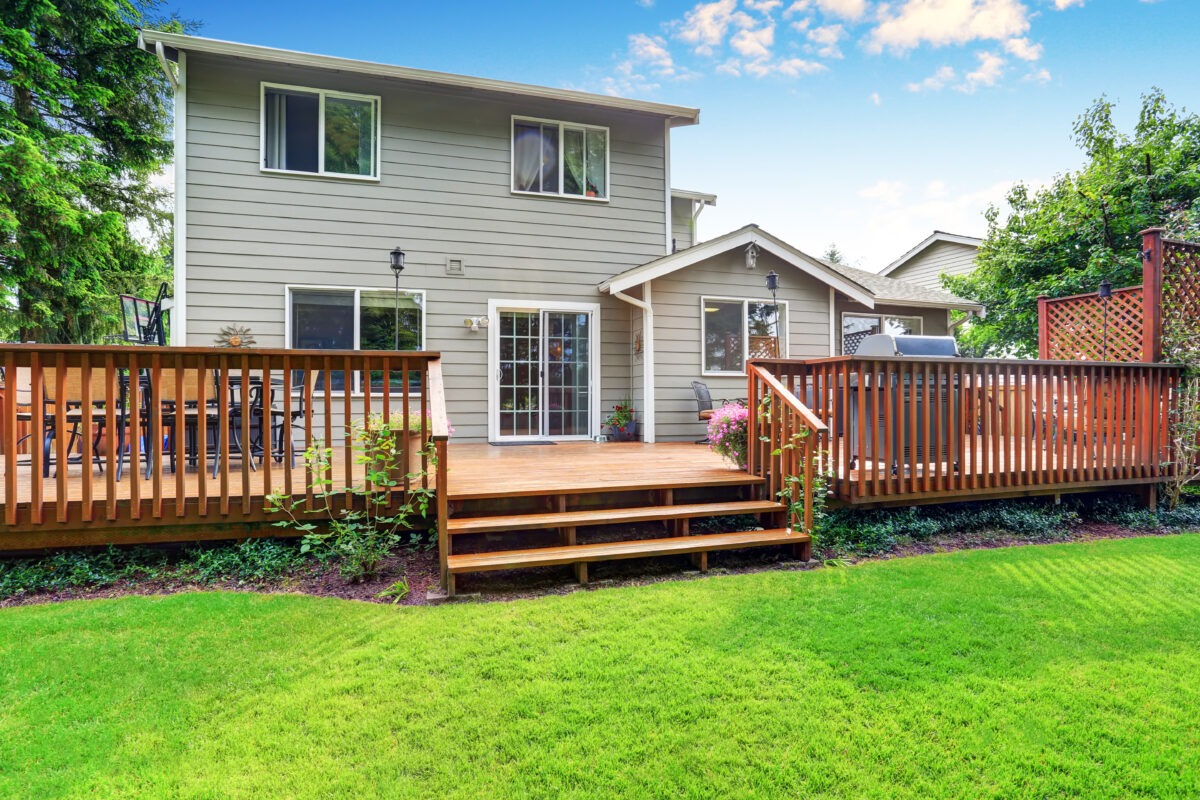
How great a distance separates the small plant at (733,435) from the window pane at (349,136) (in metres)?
5.66

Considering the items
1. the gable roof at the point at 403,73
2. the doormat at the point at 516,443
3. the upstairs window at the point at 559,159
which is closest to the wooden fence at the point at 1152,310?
the gable roof at the point at 403,73

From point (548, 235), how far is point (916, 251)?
13.9m

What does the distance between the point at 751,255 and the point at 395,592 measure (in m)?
6.54

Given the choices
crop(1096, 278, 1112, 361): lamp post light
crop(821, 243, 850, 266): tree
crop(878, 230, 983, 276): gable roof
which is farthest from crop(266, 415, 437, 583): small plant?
crop(821, 243, 850, 266): tree

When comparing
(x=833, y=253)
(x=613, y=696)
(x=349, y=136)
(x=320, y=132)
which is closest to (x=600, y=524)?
(x=613, y=696)

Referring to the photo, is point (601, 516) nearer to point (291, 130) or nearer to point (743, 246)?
point (743, 246)

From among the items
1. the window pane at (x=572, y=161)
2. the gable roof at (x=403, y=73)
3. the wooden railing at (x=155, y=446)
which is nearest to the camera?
the wooden railing at (x=155, y=446)

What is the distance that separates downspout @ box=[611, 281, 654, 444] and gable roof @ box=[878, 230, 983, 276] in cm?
1141

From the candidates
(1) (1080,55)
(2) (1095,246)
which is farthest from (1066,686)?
(1) (1080,55)

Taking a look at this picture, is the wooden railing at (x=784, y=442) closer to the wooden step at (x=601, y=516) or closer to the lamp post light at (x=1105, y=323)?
the wooden step at (x=601, y=516)

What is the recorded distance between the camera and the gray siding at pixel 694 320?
307 inches

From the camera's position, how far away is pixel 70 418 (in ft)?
13.6

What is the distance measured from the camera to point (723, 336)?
26.8 feet

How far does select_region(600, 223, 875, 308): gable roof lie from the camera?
7.48 metres
